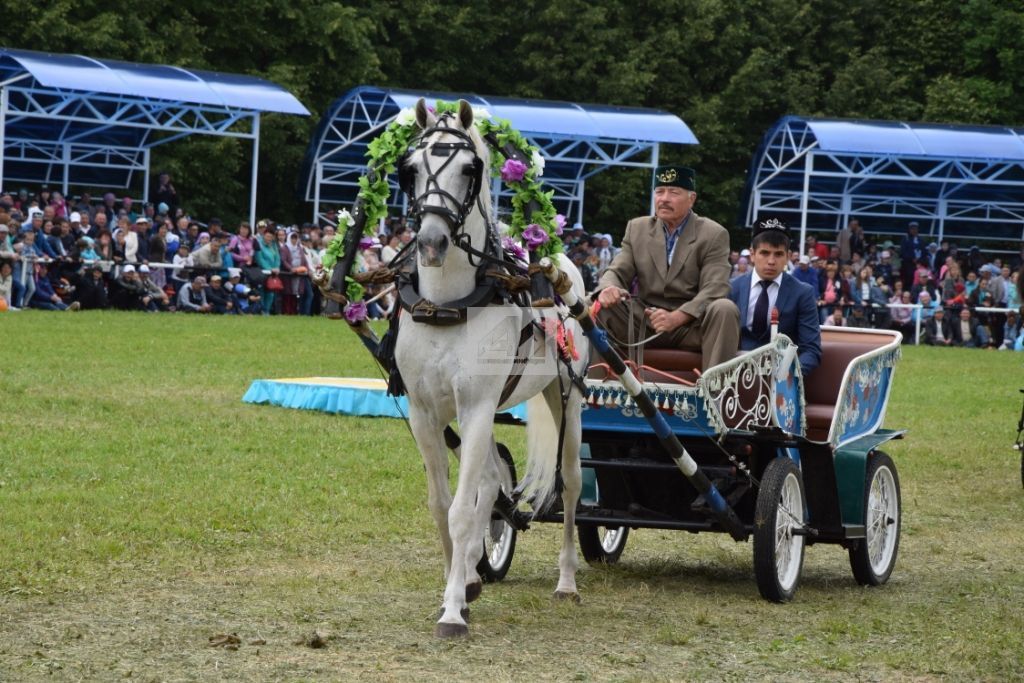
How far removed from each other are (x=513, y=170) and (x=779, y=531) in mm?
2422

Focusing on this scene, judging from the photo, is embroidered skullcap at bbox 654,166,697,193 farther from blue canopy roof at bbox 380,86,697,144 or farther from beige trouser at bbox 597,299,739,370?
blue canopy roof at bbox 380,86,697,144

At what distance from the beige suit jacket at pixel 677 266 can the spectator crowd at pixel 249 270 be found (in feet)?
43.8

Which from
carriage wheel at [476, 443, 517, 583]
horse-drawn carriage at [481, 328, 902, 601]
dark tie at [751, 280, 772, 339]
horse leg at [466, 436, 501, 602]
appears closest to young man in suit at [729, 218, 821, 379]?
dark tie at [751, 280, 772, 339]

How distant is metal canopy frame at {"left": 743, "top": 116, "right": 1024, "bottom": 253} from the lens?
128ft

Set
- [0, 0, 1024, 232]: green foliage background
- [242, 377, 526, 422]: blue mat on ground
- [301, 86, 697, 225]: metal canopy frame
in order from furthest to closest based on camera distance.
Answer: [0, 0, 1024, 232]: green foliage background → [301, 86, 697, 225]: metal canopy frame → [242, 377, 526, 422]: blue mat on ground

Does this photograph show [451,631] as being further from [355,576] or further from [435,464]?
[355,576]

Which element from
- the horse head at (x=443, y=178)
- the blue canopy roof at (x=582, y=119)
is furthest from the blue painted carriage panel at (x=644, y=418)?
the blue canopy roof at (x=582, y=119)

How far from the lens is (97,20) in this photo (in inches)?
1462

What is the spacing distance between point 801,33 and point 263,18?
17.9m

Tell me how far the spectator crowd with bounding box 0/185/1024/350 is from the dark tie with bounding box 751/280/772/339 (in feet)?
43.7

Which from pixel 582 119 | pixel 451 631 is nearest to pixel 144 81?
pixel 582 119

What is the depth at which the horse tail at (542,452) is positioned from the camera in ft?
27.8

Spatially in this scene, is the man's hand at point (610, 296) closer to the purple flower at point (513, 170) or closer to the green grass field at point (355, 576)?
the purple flower at point (513, 170)

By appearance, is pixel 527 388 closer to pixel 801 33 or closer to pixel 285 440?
pixel 285 440
